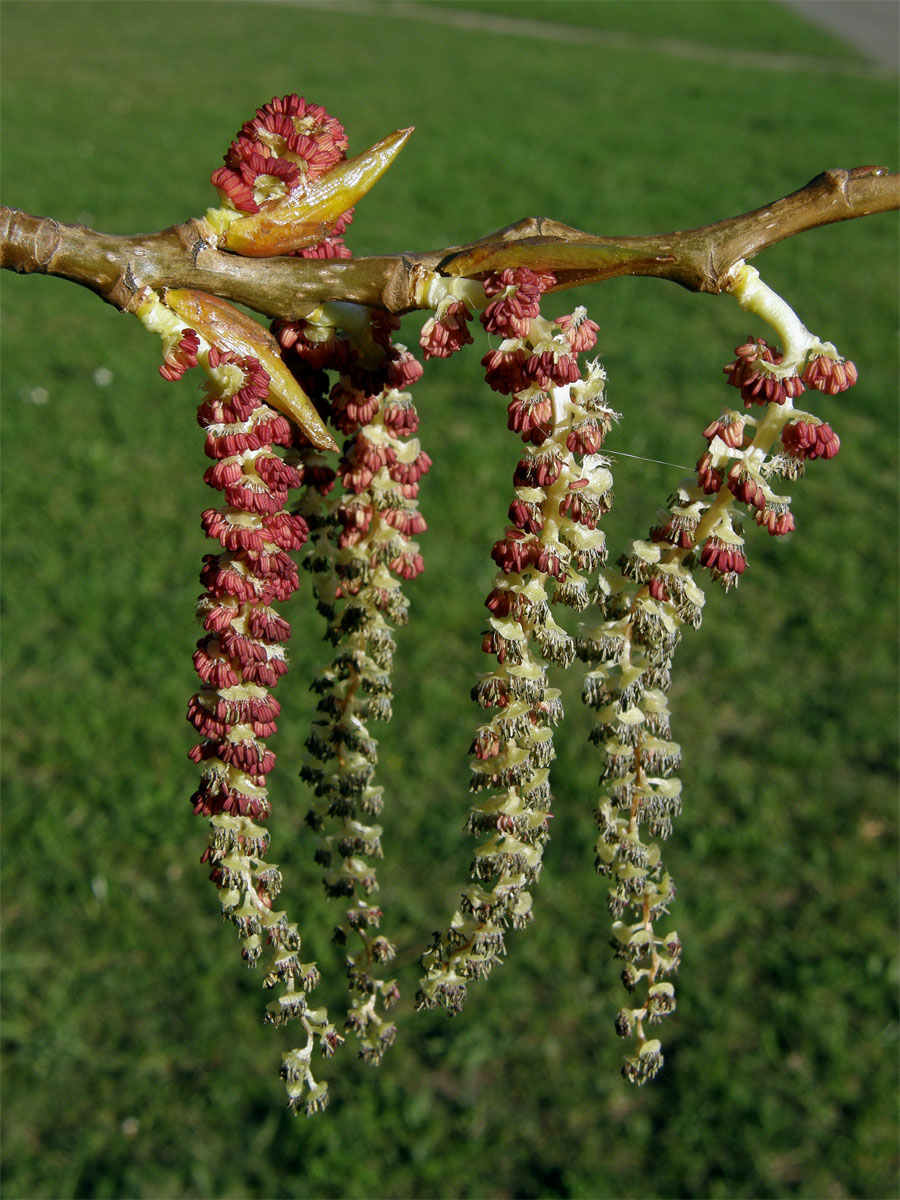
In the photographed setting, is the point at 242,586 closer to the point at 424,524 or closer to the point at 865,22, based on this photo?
the point at 424,524

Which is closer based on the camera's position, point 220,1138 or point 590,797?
point 220,1138

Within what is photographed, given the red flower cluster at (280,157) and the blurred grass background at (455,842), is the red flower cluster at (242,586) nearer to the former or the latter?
the red flower cluster at (280,157)

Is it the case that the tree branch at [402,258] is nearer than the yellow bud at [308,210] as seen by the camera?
Yes

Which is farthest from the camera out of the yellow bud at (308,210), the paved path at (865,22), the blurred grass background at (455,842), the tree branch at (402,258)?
the paved path at (865,22)

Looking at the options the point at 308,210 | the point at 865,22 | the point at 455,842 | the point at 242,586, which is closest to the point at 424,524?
the point at 242,586

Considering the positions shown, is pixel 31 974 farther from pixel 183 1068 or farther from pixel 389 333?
pixel 389 333

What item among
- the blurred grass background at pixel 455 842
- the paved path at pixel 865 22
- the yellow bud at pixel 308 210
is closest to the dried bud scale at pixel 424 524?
the yellow bud at pixel 308 210

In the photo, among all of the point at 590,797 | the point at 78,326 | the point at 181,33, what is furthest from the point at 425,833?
the point at 181,33
